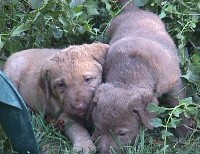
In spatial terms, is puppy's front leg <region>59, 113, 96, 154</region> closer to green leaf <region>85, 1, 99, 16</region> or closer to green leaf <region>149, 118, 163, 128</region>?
green leaf <region>149, 118, 163, 128</region>

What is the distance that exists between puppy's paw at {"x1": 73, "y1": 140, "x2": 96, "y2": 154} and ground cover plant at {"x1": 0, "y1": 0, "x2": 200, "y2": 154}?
0.07m

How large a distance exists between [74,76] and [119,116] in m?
0.60

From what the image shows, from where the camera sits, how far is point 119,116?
421cm

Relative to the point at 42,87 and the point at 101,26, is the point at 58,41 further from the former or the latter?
the point at 42,87

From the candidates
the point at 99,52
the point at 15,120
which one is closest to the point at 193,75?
the point at 99,52

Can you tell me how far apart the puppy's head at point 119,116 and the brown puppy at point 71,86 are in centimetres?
18

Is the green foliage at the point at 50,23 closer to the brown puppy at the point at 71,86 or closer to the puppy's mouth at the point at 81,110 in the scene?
the brown puppy at the point at 71,86

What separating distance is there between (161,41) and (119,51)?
0.52m

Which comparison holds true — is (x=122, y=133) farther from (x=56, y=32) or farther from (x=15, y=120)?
(x=56, y=32)

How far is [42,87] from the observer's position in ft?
16.3

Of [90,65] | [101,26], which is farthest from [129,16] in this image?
[90,65]

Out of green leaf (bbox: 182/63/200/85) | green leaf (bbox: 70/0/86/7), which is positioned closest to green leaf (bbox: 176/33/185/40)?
green leaf (bbox: 182/63/200/85)

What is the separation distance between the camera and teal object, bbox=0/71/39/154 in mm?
4047

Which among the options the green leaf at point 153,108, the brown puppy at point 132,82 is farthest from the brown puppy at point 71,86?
the green leaf at point 153,108
